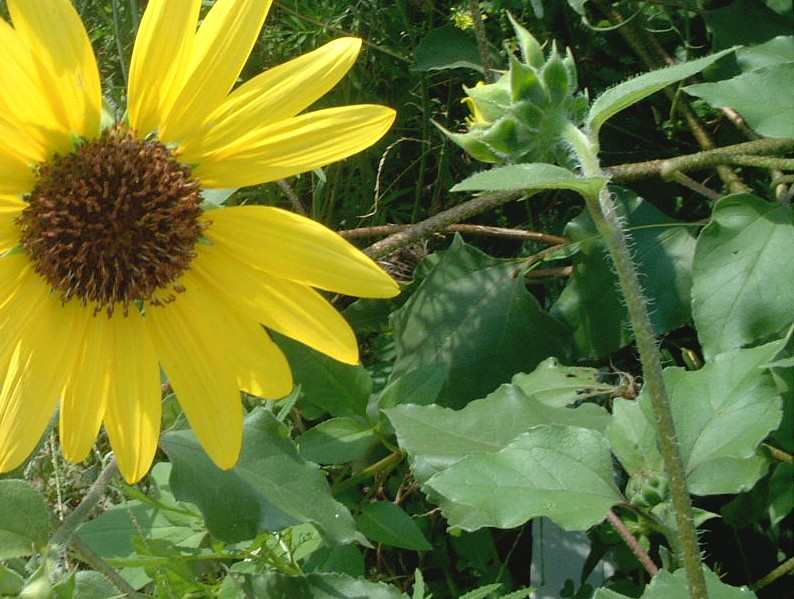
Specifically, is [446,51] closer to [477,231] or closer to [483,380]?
[477,231]

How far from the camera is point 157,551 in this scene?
92 centimetres

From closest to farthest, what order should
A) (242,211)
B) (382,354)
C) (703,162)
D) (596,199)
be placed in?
(596,199) < (242,211) < (703,162) < (382,354)

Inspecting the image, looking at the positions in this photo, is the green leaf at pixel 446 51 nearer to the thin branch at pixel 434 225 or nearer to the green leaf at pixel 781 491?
the thin branch at pixel 434 225

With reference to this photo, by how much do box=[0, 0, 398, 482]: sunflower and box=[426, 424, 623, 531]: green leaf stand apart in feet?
0.52

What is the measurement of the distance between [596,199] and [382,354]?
68cm

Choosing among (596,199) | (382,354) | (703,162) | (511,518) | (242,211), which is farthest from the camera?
(382,354)

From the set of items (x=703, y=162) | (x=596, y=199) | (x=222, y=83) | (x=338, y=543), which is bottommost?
(x=338, y=543)

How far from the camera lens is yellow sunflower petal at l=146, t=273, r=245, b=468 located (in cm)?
87

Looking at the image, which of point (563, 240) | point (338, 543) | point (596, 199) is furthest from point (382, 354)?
point (596, 199)

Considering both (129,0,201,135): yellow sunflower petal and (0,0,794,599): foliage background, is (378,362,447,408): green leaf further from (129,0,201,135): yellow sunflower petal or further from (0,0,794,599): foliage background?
(129,0,201,135): yellow sunflower petal

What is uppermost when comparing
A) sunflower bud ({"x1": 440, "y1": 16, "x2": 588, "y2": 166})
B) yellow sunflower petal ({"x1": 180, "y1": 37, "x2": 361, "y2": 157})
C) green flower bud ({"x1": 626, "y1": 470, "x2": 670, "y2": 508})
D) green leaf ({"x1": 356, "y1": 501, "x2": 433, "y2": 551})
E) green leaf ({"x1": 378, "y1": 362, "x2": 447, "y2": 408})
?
yellow sunflower petal ({"x1": 180, "y1": 37, "x2": 361, "y2": 157})

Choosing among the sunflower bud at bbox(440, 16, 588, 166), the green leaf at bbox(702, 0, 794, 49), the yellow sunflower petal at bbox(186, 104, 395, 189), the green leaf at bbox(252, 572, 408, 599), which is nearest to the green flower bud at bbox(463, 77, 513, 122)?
the sunflower bud at bbox(440, 16, 588, 166)

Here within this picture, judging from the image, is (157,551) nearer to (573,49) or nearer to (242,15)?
(242,15)

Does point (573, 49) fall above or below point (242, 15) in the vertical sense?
below
